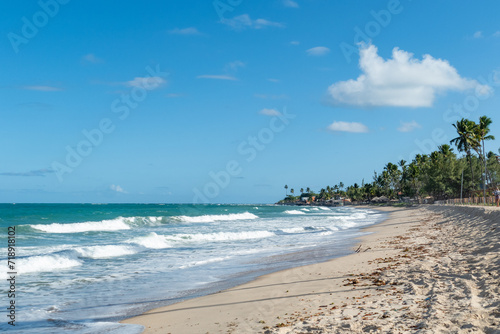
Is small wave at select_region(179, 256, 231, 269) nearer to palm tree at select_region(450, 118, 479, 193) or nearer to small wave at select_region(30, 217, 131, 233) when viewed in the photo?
small wave at select_region(30, 217, 131, 233)

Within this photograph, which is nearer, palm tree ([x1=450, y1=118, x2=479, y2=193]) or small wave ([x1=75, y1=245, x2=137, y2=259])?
small wave ([x1=75, y1=245, x2=137, y2=259])

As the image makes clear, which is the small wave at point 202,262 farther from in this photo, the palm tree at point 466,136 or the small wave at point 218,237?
the palm tree at point 466,136

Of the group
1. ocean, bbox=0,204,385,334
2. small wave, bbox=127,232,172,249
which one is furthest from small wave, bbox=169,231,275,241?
ocean, bbox=0,204,385,334

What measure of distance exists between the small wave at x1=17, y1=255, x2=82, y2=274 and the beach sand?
8.41 meters

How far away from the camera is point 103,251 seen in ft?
63.5

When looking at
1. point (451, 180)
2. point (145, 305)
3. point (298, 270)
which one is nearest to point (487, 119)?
point (451, 180)

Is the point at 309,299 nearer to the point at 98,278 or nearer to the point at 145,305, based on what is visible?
the point at 145,305

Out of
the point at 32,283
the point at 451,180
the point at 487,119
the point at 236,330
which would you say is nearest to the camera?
the point at 236,330

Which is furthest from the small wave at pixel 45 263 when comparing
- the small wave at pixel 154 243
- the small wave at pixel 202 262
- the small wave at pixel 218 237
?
the small wave at pixel 218 237

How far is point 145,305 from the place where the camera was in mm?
9430

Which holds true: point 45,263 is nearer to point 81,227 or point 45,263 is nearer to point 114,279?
point 114,279

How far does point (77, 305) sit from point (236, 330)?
16.2ft

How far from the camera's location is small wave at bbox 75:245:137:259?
18.5 metres

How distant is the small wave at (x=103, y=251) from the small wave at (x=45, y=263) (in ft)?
5.32
